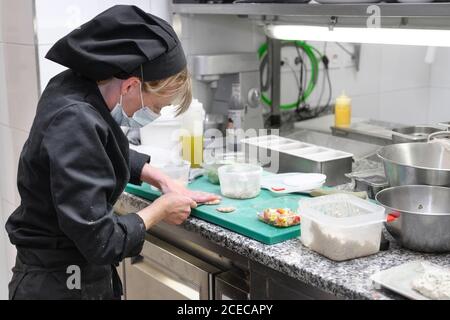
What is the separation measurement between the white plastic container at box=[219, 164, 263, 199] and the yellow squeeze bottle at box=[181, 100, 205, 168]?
30 cm

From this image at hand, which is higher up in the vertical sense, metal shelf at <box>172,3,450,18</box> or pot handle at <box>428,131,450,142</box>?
metal shelf at <box>172,3,450,18</box>

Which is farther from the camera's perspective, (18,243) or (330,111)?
(330,111)

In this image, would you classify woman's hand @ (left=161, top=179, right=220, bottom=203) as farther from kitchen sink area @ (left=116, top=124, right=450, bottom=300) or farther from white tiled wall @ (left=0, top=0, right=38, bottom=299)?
white tiled wall @ (left=0, top=0, right=38, bottom=299)

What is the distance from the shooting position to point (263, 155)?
1969 millimetres

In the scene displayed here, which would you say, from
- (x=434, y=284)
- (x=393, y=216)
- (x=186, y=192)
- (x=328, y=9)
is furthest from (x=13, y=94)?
(x=434, y=284)

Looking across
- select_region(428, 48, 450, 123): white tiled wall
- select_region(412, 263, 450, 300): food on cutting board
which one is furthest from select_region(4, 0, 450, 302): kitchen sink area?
select_region(428, 48, 450, 123): white tiled wall

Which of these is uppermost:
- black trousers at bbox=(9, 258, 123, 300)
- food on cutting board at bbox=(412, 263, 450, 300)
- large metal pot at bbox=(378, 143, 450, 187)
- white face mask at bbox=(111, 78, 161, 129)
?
white face mask at bbox=(111, 78, 161, 129)

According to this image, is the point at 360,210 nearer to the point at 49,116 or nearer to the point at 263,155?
the point at 263,155

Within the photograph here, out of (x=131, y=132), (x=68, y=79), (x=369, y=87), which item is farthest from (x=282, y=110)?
(x=68, y=79)

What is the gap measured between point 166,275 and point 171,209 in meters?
0.37

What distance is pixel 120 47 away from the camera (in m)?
1.23

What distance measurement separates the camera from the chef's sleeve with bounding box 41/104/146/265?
1179 mm
